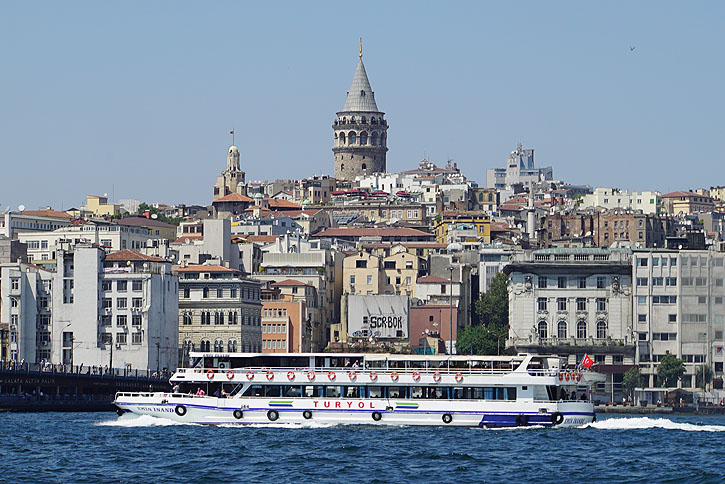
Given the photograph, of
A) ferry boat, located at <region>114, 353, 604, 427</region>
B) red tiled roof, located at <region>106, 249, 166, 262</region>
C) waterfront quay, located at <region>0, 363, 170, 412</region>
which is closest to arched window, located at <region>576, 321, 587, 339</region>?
red tiled roof, located at <region>106, 249, 166, 262</region>

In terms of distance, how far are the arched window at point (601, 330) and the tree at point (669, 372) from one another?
5.91m

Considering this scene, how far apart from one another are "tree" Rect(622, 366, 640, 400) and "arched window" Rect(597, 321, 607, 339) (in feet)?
17.4

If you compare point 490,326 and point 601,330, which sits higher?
point 490,326

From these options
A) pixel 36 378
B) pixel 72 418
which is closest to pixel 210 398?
pixel 72 418

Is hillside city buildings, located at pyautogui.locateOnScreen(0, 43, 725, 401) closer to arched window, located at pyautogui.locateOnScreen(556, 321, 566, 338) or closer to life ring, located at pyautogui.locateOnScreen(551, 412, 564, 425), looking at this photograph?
arched window, located at pyautogui.locateOnScreen(556, 321, 566, 338)

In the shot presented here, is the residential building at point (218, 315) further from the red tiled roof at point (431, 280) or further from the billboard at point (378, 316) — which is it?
the red tiled roof at point (431, 280)

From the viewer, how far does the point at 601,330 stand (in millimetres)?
141875

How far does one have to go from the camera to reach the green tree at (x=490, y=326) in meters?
145

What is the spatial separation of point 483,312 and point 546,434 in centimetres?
7651

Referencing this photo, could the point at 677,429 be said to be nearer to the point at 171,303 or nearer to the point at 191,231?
the point at 171,303

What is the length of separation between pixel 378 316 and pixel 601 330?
19831mm

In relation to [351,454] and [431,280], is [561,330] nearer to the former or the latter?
[431,280]

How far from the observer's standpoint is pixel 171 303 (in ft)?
447

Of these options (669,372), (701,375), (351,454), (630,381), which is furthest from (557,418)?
(701,375)
